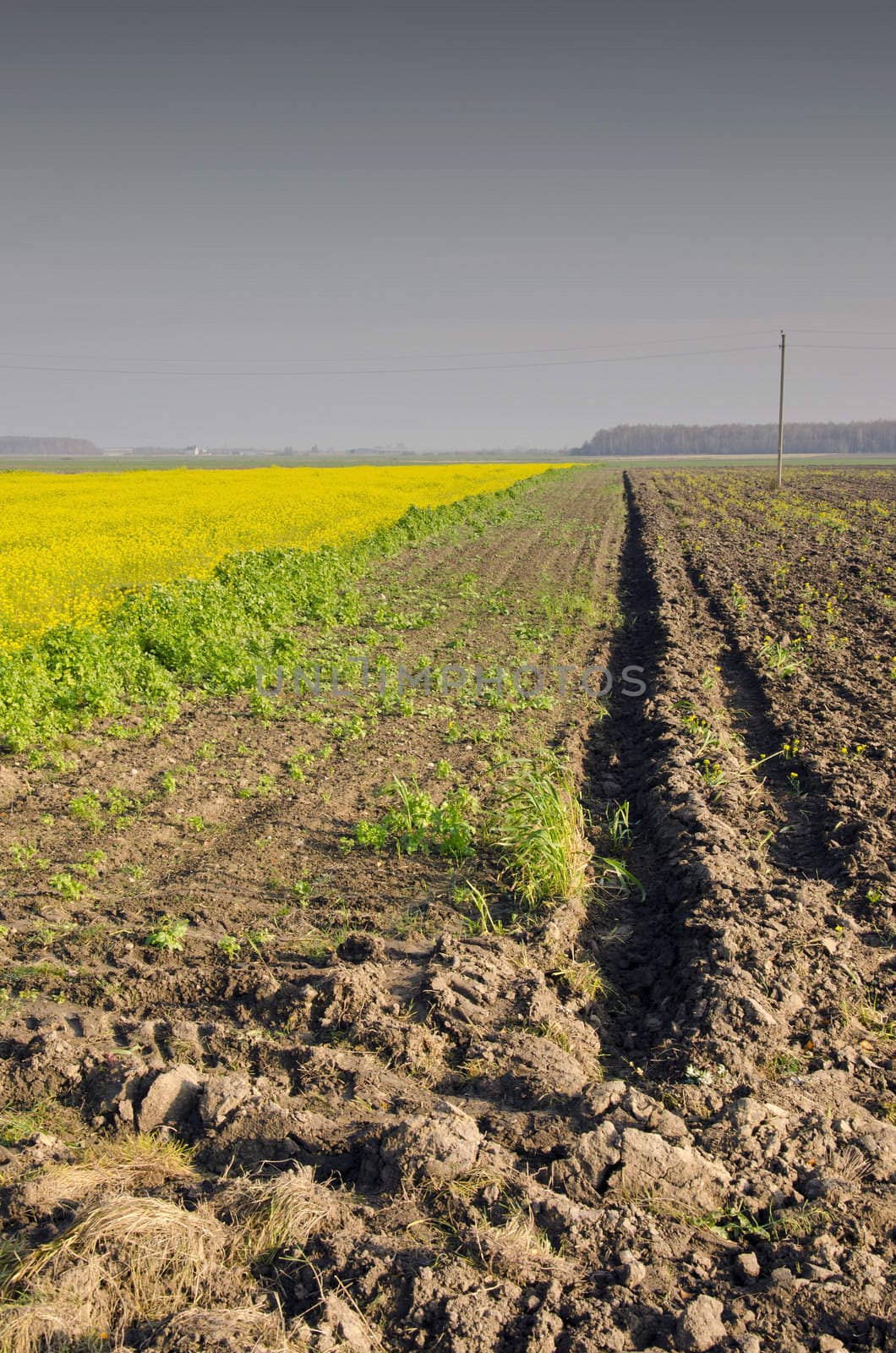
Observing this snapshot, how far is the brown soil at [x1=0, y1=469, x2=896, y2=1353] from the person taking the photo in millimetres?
3139

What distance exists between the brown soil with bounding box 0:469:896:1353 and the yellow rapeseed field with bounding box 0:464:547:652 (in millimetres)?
5921

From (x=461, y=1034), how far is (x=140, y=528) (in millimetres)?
21009

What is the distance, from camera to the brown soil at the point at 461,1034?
3139 millimetres

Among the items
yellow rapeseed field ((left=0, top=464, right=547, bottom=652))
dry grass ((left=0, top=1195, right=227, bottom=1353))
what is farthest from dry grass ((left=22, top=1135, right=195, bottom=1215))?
yellow rapeseed field ((left=0, top=464, right=547, bottom=652))

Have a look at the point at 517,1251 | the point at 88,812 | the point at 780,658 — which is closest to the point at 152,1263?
the point at 517,1251

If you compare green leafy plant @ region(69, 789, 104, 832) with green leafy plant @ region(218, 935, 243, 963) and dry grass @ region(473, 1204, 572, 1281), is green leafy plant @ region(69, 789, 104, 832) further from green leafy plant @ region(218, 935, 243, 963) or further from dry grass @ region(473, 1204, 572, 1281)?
dry grass @ region(473, 1204, 572, 1281)

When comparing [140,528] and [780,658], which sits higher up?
[140,528]

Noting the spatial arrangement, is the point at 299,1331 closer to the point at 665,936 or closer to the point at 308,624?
the point at 665,936

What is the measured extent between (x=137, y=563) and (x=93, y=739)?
10.3m

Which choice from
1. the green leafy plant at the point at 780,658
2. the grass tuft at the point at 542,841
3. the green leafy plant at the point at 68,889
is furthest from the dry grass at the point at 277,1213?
the green leafy plant at the point at 780,658

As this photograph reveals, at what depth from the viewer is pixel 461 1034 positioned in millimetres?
4715

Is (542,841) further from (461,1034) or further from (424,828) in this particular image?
(461,1034)

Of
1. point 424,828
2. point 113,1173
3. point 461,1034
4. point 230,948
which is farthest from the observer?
point 424,828

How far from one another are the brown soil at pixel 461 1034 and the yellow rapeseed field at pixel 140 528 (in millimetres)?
5921
